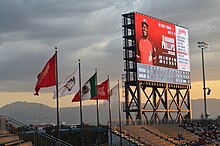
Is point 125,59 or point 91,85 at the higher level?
point 125,59

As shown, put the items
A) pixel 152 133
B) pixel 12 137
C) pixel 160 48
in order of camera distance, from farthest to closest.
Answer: pixel 160 48 → pixel 152 133 → pixel 12 137

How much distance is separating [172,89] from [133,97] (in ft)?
34.6

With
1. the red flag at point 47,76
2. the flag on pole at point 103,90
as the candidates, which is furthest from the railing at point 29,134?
the flag on pole at point 103,90

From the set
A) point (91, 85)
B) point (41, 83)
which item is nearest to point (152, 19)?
point (91, 85)

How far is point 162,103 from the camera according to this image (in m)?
58.2

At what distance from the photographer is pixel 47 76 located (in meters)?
23.8

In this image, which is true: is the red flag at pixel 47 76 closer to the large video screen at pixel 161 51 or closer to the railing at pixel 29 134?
the railing at pixel 29 134

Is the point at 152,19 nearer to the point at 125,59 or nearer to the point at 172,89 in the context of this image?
the point at 125,59

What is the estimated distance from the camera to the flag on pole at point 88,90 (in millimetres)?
30139

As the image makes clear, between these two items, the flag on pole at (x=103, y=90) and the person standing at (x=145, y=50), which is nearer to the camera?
the flag on pole at (x=103, y=90)

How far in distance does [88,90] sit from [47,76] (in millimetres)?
7514

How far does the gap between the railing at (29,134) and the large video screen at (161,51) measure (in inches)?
975

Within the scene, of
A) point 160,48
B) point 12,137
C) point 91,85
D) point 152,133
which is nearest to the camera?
point 12,137

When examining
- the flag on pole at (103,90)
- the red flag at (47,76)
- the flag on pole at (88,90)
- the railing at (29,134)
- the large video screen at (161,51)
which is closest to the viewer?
the red flag at (47,76)
